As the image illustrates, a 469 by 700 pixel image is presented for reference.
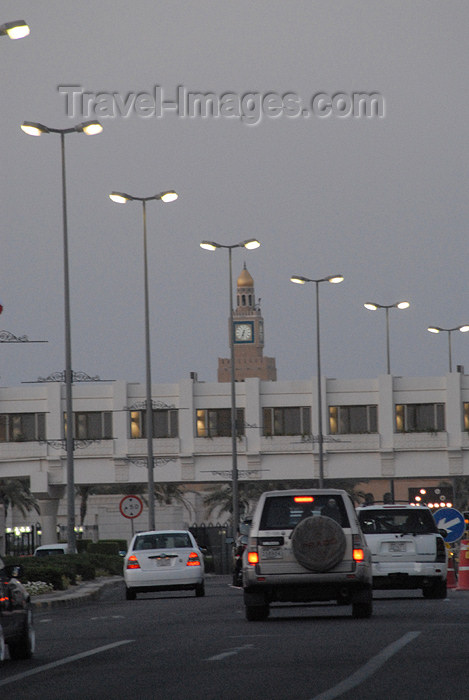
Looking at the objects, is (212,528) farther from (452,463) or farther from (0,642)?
(0,642)

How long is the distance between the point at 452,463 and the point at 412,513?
5861 cm

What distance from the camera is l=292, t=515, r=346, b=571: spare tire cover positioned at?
2056 centimetres

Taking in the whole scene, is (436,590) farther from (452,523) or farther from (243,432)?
(243,432)

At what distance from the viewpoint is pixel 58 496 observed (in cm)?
8731

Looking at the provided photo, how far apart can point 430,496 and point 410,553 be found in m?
27.4

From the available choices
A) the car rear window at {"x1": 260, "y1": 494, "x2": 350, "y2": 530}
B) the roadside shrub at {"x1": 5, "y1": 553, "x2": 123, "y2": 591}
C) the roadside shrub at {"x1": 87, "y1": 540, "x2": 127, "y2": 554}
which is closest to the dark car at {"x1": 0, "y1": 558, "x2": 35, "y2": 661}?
the car rear window at {"x1": 260, "y1": 494, "x2": 350, "y2": 530}

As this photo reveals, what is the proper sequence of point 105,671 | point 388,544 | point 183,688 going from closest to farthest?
point 183,688 → point 105,671 → point 388,544

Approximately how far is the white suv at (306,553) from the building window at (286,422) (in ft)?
214

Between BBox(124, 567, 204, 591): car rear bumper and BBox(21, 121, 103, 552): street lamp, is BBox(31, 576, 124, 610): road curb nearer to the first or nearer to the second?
BBox(124, 567, 204, 591): car rear bumper

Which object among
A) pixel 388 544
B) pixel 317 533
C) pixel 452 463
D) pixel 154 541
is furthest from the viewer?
pixel 452 463

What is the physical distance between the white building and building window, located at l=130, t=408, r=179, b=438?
6 centimetres

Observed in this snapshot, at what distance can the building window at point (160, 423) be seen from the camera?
8675 centimetres

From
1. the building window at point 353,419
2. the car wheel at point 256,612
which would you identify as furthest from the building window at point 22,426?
the car wheel at point 256,612

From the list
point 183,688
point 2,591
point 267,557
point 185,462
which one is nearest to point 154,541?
point 267,557
